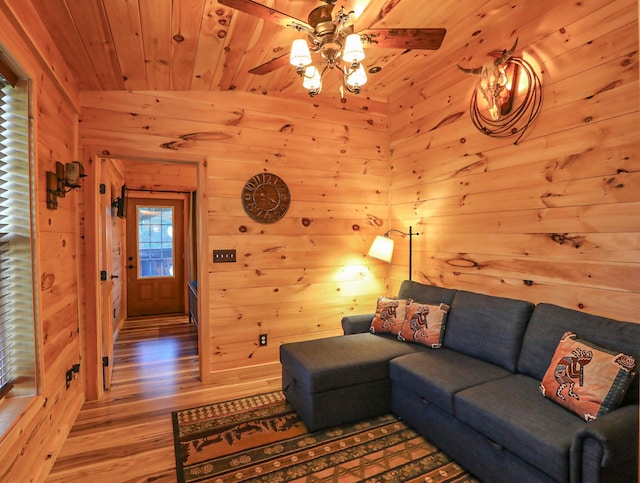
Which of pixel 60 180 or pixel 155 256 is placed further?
pixel 155 256

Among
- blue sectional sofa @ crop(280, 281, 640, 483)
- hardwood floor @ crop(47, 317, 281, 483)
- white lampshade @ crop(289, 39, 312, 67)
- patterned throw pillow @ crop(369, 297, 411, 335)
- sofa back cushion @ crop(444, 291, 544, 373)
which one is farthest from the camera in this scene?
patterned throw pillow @ crop(369, 297, 411, 335)

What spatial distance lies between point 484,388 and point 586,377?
501mm

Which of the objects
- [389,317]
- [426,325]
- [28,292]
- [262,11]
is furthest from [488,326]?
[28,292]

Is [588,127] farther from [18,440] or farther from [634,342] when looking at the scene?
[18,440]

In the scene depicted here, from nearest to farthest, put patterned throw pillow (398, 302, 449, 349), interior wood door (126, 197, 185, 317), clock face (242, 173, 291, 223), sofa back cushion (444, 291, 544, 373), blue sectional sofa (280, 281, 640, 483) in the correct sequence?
blue sectional sofa (280, 281, 640, 483) → sofa back cushion (444, 291, 544, 373) → patterned throw pillow (398, 302, 449, 349) → clock face (242, 173, 291, 223) → interior wood door (126, 197, 185, 317)

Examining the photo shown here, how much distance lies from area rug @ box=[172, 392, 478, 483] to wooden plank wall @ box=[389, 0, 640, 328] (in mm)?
1329

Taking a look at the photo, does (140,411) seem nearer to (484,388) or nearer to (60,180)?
(60,180)

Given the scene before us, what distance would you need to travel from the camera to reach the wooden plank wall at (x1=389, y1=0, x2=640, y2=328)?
80.1 inches

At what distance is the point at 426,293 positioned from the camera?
3.15m

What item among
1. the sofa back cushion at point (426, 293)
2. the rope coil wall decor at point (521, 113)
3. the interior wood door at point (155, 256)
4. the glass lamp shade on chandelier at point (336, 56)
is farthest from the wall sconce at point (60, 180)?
the interior wood door at point (155, 256)

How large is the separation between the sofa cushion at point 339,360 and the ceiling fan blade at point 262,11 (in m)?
2.06

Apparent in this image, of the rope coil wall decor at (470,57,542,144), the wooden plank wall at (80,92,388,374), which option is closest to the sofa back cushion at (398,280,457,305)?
the wooden plank wall at (80,92,388,374)

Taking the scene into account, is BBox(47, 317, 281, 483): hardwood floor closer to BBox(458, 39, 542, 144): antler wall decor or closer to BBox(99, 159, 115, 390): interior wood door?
BBox(99, 159, 115, 390): interior wood door

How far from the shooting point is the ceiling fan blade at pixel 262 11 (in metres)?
1.56
